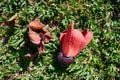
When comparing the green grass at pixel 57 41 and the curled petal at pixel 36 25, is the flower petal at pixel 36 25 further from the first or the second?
the green grass at pixel 57 41

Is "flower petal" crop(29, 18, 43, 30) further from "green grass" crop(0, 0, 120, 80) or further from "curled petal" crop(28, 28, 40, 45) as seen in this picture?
"green grass" crop(0, 0, 120, 80)

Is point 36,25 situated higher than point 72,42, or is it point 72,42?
point 36,25

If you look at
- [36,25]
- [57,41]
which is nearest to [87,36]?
[57,41]

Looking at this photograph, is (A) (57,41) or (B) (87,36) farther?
(A) (57,41)

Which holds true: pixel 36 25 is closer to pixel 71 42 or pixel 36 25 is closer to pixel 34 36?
pixel 34 36

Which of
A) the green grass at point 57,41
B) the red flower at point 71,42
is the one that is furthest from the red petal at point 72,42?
the green grass at point 57,41

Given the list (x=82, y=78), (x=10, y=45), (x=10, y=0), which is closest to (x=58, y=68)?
(x=82, y=78)

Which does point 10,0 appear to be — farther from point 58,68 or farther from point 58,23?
point 58,68
